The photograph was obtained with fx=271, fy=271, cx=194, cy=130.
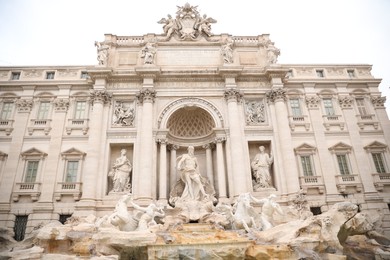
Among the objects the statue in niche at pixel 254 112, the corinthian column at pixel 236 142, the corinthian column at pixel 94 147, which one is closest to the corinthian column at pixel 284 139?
the statue in niche at pixel 254 112

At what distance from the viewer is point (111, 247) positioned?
429 inches

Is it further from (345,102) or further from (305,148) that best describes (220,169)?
(345,102)

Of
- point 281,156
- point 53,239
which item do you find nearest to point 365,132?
point 281,156

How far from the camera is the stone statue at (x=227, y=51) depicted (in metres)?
21.6

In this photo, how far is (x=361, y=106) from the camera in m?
22.4

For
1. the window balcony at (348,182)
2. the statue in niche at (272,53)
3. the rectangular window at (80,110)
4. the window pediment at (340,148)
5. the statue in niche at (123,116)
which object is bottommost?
the window balcony at (348,182)

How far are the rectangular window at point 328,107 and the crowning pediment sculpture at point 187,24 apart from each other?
11153 millimetres

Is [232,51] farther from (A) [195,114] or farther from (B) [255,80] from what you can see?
(A) [195,114]

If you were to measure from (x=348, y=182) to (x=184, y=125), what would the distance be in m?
12.8

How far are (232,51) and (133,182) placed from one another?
42.6ft

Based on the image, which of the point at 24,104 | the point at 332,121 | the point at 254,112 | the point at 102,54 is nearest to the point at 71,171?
the point at 24,104

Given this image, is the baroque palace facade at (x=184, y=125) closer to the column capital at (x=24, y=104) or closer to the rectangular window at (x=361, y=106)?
the column capital at (x=24, y=104)

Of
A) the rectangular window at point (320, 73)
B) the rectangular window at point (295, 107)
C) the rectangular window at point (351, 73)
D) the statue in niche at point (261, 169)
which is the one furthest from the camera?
the rectangular window at point (351, 73)

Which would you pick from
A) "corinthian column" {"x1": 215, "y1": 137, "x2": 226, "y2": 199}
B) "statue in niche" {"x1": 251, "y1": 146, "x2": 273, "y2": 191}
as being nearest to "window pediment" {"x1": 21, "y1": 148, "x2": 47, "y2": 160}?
"corinthian column" {"x1": 215, "y1": 137, "x2": 226, "y2": 199}
